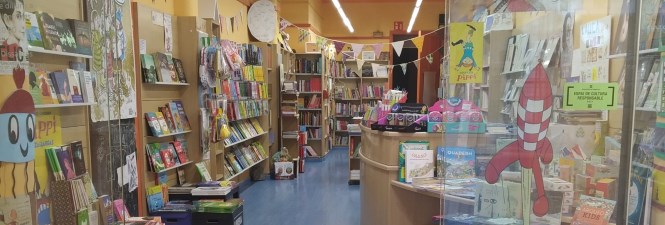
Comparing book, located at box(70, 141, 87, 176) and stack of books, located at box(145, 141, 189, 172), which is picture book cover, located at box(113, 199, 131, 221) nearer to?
book, located at box(70, 141, 87, 176)

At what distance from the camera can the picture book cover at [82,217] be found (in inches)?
95.1

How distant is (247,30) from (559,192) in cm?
657

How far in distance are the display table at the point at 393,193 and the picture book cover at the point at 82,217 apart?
6.83 feet

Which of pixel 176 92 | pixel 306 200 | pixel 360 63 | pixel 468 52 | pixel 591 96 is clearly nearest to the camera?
pixel 591 96

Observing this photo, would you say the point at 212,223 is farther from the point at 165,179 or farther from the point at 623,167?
the point at 623,167

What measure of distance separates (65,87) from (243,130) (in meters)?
3.86

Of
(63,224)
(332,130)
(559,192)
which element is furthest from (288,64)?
(559,192)

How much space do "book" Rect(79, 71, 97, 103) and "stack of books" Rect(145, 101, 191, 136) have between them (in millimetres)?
1202

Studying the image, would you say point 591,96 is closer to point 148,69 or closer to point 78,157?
point 78,157

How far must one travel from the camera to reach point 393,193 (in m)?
3.45

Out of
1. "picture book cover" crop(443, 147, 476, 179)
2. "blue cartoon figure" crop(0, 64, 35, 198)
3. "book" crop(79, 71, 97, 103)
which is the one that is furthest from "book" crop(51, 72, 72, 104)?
"picture book cover" crop(443, 147, 476, 179)

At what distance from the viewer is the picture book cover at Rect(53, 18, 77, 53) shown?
2.60 metres

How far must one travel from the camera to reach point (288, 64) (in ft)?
28.7

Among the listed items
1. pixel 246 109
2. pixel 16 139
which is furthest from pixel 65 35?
pixel 246 109
